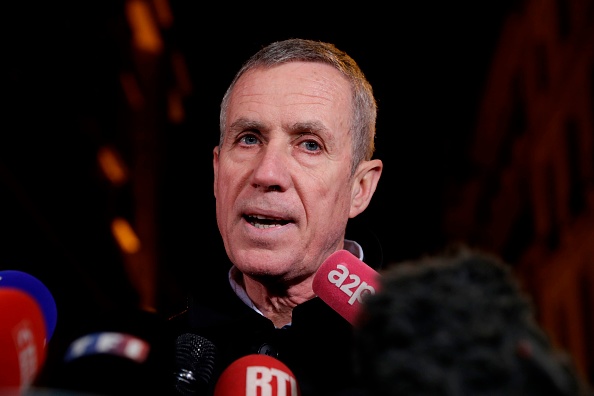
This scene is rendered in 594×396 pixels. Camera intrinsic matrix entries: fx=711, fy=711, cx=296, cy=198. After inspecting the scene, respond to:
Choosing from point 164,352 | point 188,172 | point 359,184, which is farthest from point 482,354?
point 188,172

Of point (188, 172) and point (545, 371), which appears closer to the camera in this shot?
point (545, 371)

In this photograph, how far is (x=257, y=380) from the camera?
2.83 feet

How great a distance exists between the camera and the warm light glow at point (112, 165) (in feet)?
13.1

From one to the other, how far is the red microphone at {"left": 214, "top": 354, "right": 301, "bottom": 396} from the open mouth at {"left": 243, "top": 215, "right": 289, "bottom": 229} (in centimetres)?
42

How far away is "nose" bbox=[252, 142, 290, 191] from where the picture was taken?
1.28 m

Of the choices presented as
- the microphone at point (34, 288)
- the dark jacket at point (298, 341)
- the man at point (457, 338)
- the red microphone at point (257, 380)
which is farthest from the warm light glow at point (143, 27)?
the man at point (457, 338)

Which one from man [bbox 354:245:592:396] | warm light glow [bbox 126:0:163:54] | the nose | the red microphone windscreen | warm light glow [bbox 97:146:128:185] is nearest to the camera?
man [bbox 354:245:592:396]

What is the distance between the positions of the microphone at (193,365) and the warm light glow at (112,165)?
3.02m

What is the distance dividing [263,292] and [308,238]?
6.1 inches

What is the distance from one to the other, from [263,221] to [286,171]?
0.10 m

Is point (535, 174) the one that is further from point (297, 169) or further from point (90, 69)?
point (297, 169)

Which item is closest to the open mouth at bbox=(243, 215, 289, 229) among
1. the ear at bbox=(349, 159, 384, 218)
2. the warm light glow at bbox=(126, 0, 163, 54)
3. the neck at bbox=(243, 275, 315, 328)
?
the neck at bbox=(243, 275, 315, 328)

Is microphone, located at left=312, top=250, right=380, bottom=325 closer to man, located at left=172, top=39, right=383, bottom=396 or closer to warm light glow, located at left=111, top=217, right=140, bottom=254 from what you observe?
man, located at left=172, top=39, right=383, bottom=396

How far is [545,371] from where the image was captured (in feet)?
1.65
